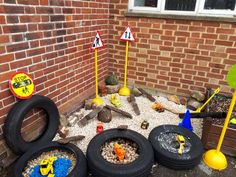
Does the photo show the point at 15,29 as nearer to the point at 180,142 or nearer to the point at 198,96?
the point at 180,142

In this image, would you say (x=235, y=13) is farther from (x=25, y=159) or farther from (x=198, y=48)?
(x=25, y=159)

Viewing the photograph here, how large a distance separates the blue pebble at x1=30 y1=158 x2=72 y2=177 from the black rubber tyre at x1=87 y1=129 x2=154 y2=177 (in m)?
0.24

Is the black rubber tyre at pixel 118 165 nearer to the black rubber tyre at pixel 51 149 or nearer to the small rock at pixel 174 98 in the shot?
the black rubber tyre at pixel 51 149

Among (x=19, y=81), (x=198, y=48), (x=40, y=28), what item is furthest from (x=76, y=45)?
Result: (x=198, y=48)

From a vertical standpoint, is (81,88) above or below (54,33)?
below

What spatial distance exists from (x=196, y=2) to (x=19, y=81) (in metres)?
3.05

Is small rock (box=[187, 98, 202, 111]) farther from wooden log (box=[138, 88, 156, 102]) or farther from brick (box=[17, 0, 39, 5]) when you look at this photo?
brick (box=[17, 0, 39, 5])

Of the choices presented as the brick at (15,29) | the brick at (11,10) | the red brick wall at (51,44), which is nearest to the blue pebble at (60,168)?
the red brick wall at (51,44)

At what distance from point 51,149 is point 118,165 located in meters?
0.84

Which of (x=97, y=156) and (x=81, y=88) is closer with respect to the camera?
(x=97, y=156)

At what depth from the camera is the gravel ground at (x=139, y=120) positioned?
288 cm

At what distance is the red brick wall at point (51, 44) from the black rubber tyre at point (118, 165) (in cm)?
102

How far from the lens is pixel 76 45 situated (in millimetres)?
3156

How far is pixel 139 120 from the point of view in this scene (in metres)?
3.22
